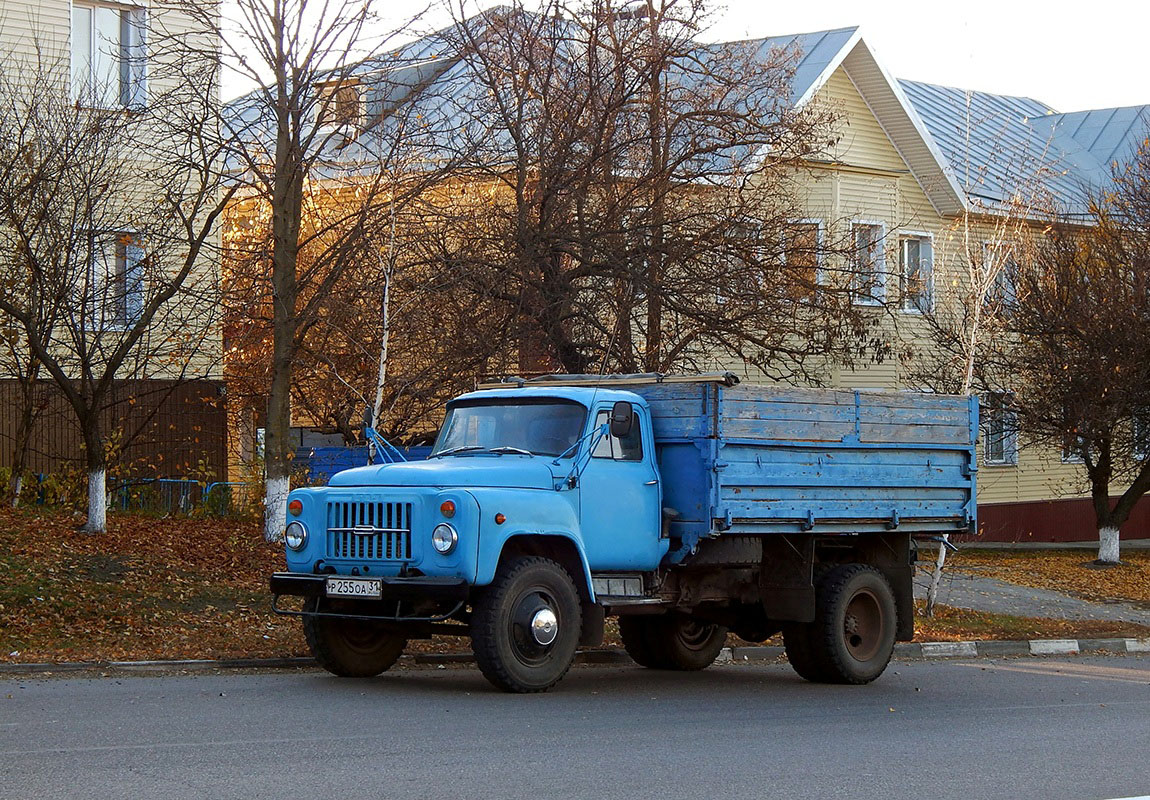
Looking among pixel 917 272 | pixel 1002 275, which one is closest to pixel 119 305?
pixel 917 272

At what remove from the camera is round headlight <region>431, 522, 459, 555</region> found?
10680 millimetres

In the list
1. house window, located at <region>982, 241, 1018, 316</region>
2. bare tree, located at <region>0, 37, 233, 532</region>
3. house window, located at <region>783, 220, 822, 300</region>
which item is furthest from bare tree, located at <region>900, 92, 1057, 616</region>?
bare tree, located at <region>0, 37, 233, 532</region>

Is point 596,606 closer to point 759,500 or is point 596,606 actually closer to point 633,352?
point 759,500

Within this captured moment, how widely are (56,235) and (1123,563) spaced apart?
19.4m

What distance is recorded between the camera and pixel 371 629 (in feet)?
39.0

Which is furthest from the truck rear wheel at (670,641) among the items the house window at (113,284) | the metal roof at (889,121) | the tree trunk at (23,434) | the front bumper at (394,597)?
the tree trunk at (23,434)

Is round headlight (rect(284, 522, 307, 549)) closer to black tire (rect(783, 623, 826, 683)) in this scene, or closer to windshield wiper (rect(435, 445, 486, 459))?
windshield wiper (rect(435, 445, 486, 459))

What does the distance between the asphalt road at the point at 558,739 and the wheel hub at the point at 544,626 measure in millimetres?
427

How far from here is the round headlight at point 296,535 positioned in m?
11.5

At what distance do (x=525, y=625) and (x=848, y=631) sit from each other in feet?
12.3

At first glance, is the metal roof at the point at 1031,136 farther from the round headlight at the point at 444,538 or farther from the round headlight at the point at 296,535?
the round headlight at the point at 444,538

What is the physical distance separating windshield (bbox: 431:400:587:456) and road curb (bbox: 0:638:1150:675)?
218 cm

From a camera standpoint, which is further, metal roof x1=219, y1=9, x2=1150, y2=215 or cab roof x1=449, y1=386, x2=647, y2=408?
metal roof x1=219, y1=9, x2=1150, y2=215

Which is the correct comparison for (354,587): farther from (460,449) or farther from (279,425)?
(279,425)
